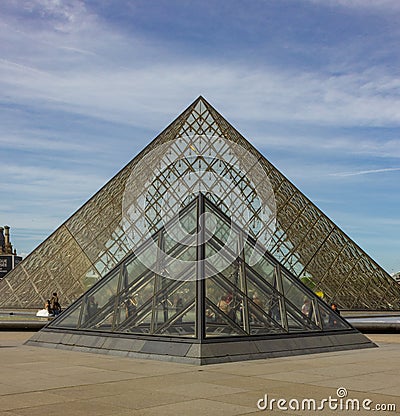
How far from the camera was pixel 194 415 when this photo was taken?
6211 millimetres

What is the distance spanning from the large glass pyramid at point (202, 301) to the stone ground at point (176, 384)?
72cm

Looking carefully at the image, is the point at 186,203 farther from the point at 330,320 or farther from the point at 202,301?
the point at 202,301

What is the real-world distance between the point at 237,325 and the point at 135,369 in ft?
7.07

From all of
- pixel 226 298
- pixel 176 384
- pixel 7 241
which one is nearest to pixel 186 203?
pixel 226 298

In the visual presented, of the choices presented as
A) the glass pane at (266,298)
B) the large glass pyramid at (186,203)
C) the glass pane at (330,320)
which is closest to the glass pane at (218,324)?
the glass pane at (266,298)

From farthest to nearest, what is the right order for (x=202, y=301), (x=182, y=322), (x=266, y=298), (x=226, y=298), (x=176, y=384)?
(x=266, y=298) → (x=226, y=298) → (x=182, y=322) → (x=202, y=301) → (x=176, y=384)

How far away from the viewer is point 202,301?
1056 cm

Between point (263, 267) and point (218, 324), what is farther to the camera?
point (263, 267)

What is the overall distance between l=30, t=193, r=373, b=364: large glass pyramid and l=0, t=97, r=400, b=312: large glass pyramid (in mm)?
17629

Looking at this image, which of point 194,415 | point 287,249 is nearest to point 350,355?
point 194,415

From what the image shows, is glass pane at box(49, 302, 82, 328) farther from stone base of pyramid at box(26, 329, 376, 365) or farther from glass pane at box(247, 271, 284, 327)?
glass pane at box(247, 271, 284, 327)

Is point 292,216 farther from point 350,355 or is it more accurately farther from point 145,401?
point 145,401

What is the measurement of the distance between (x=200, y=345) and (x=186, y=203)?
2167cm

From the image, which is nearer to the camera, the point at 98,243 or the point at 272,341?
the point at 272,341
